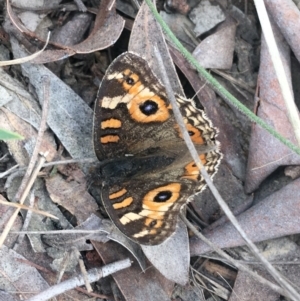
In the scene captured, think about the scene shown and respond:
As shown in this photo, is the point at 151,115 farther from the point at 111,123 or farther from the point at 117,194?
the point at 117,194

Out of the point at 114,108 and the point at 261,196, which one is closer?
the point at 114,108

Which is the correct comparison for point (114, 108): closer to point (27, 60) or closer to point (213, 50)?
point (27, 60)

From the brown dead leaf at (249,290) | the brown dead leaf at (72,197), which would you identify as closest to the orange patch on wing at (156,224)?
the brown dead leaf at (72,197)

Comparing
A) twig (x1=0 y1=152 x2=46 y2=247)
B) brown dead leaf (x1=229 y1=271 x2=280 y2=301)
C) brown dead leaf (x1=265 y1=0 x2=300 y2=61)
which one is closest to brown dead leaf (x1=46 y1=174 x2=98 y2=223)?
twig (x1=0 y1=152 x2=46 y2=247)

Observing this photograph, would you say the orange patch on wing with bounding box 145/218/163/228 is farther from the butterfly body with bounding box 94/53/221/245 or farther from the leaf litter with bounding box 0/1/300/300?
the leaf litter with bounding box 0/1/300/300

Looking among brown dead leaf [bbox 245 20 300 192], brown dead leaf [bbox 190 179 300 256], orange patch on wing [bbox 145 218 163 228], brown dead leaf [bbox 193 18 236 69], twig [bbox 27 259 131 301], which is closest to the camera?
twig [bbox 27 259 131 301]

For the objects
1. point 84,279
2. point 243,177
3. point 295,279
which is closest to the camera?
point 84,279

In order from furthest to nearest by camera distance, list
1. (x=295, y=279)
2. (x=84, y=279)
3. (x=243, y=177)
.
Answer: (x=243, y=177), (x=295, y=279), (x=84, y=279)

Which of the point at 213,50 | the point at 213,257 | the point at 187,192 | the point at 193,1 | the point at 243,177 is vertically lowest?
the point at 213,257

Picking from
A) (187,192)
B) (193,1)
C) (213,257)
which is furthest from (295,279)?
(193,1)
